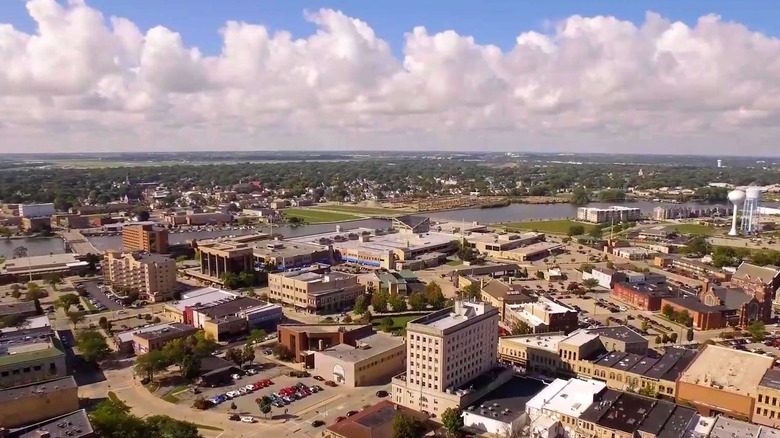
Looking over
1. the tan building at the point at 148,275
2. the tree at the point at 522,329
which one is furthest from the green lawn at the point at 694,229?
the tan building at the point at 148,275

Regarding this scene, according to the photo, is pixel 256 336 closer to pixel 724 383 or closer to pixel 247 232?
pixel 724 383

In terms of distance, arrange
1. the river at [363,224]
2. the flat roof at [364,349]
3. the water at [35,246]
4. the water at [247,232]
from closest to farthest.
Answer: the flat roof at [364,349]
the water at [35,246]
the river at [363,224]
the water at [247,232]

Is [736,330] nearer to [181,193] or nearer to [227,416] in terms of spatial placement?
[227,416]

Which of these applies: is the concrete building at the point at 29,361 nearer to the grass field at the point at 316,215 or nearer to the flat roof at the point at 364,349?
the flat roof at the point at 364,349

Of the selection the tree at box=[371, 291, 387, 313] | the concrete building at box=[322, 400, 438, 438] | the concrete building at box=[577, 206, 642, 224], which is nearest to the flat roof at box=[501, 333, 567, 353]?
the concrete building at box=[322, 400, 438, 438]

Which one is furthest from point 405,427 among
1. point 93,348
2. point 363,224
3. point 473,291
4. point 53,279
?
point 363,224
